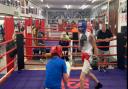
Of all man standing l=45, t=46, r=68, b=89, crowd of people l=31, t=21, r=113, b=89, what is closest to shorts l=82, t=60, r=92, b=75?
crowd of people l=31, t=21, r=113, b=89

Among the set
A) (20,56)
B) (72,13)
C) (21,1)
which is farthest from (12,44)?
(72,13)

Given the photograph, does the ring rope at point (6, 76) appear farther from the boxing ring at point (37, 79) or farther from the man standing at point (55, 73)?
the man standing at point (55, 73)

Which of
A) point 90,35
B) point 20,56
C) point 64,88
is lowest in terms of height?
point 64,88

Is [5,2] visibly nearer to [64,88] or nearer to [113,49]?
[113,49]

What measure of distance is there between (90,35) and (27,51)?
635 cm

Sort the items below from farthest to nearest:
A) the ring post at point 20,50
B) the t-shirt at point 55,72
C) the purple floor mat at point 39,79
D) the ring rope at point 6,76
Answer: the ring post at point 20,50 → the ring rope at point 6,76 → the purple floor mat at point 39,79 → the t-shirt at point 55,72

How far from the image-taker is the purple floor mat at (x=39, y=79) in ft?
18.6

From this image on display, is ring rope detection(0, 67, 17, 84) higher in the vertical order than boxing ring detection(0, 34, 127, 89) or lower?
higher

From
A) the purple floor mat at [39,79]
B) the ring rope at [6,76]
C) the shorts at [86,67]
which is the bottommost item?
the purple floor mat at [39,79]

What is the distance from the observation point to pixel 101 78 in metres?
6.40

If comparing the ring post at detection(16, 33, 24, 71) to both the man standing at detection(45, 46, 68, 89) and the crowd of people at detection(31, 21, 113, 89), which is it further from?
the man standing at detection(45, 46, 68, 89)

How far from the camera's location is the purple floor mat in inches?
224

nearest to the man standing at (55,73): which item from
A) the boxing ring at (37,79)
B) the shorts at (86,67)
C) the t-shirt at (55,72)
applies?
the t-shirt at (55,72)

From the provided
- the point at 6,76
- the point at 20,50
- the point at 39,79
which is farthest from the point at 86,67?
the point at 20,50
